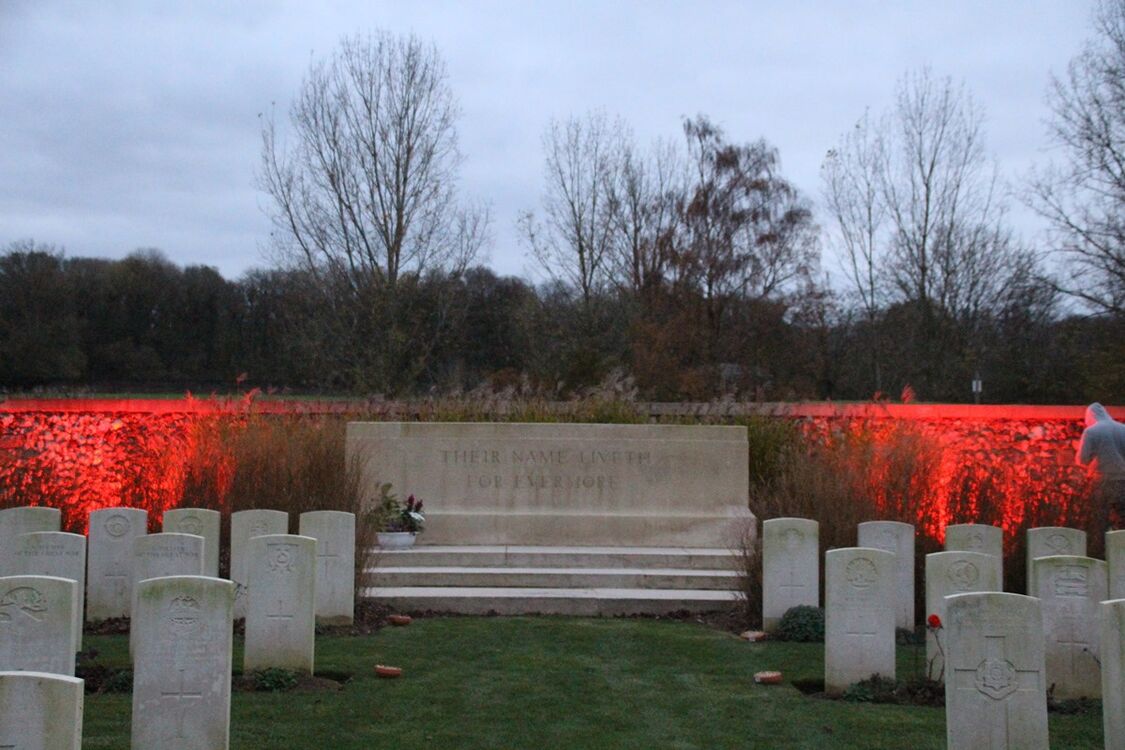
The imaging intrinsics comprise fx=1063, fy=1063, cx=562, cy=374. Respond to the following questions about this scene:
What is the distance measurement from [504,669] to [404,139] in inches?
794

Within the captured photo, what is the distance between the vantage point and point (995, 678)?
5.58 m

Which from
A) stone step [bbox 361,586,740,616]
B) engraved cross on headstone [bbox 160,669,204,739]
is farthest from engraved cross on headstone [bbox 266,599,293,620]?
stone step [bbox 361,586,740,616]

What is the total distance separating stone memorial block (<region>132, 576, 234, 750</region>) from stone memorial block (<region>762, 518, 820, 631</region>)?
206 inches

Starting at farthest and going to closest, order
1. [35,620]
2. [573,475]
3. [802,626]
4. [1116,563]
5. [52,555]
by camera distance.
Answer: [573,475] < [802,626] < [52,555] < [1116,563] < [35,620]

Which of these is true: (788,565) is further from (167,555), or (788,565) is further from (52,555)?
(52,555)

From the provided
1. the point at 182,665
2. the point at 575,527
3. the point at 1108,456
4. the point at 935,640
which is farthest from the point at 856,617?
the point at 575,527

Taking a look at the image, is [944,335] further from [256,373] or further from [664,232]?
[256,373]

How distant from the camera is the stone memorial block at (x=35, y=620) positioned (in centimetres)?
592

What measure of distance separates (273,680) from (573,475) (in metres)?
7.05

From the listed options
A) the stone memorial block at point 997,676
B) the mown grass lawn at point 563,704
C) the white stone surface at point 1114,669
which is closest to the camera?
the white stone surface at point 1114,669

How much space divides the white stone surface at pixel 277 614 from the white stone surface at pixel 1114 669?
512 centimetres

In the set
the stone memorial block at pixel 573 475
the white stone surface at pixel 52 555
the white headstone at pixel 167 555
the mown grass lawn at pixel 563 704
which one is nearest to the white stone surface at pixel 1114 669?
the mown grass lawn at pixel 563 704

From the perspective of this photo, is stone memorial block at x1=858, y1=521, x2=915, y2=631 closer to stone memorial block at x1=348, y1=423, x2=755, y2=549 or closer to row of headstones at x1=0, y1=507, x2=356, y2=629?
stone memorial block at x1=348, y1=423, x2=755, y2=549

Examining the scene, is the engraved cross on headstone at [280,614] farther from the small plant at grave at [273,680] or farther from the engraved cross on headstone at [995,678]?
the engraved cross on headstone at [995,678]
